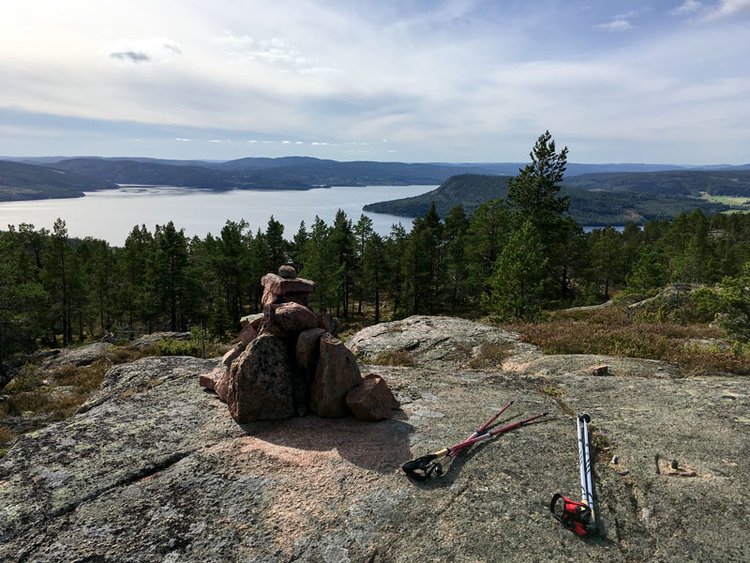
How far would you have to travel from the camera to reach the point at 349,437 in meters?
11.0

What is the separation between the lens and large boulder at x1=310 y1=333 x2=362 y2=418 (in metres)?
11.9

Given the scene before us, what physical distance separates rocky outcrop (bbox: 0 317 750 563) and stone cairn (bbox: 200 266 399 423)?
47 centimetres

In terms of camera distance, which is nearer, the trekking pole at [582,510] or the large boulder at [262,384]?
the trekking pole at [582,510]

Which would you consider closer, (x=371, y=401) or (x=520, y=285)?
(x=371, y=401)

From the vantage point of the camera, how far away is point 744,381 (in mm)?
13641

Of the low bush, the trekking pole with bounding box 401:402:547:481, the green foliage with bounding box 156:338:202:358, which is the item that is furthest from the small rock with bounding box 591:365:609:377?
the green foliage with bounding box 156:338:202:358

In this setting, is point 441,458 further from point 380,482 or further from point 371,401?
point 371,401

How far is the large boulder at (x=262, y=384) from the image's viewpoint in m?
11.7

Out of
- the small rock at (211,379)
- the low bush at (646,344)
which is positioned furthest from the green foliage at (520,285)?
the small rock at (211,379)

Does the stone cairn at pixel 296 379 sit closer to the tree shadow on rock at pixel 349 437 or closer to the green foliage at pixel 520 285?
the tree shadow on rock at pixel 349 437

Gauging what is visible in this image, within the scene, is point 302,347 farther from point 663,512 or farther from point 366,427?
point 663,512

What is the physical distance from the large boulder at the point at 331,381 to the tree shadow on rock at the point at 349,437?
11.6 inches

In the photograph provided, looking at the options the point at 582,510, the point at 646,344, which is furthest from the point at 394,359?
the point at 582,510

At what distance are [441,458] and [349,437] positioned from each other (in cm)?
244
